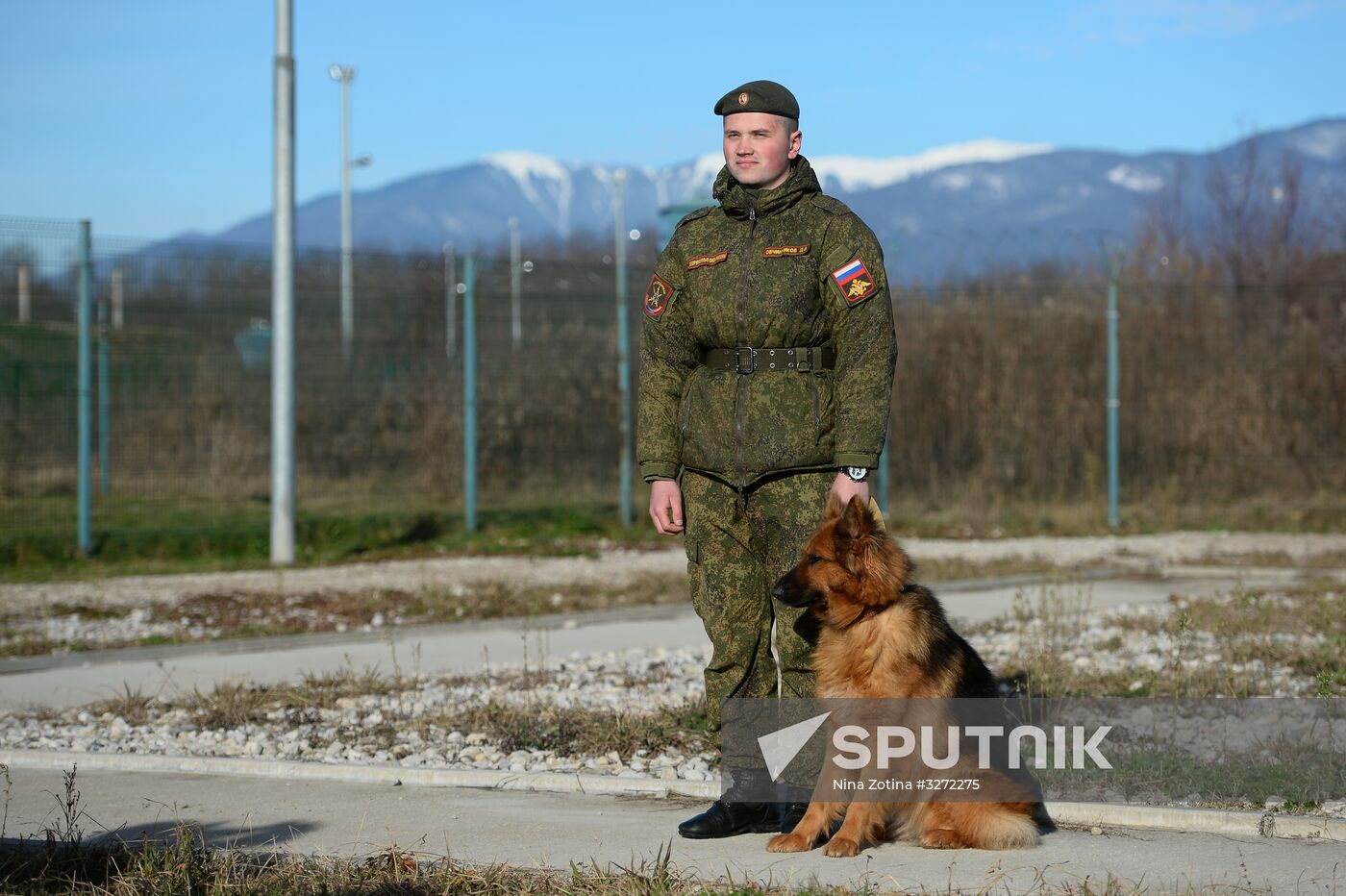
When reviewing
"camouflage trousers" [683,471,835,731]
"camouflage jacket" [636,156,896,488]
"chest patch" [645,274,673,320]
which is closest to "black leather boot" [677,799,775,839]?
"camouflage trousers" [683,471,835,731]

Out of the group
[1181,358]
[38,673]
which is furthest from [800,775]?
[1181,358]

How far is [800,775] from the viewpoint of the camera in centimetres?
488

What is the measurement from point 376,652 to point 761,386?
4.71m

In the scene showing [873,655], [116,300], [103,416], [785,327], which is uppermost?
[116,300]

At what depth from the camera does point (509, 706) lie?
6.76 meters

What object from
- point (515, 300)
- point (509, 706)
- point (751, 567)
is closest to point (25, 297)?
point (515, 300)

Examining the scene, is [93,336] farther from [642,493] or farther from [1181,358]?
[1181,358]

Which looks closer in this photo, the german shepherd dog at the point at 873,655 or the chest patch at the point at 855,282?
the german shepherd dog at the point at 873,655

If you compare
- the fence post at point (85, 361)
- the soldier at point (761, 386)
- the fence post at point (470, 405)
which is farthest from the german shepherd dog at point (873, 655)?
the fence post at point (470, 405)

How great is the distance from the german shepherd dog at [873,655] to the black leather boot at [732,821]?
0.86 feet

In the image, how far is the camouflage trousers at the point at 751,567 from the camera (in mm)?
4875

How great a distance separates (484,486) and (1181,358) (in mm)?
8170

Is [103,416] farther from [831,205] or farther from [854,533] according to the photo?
[854,533]

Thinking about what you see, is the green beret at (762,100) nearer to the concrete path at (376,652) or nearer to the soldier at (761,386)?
the soldier at (761,386)
